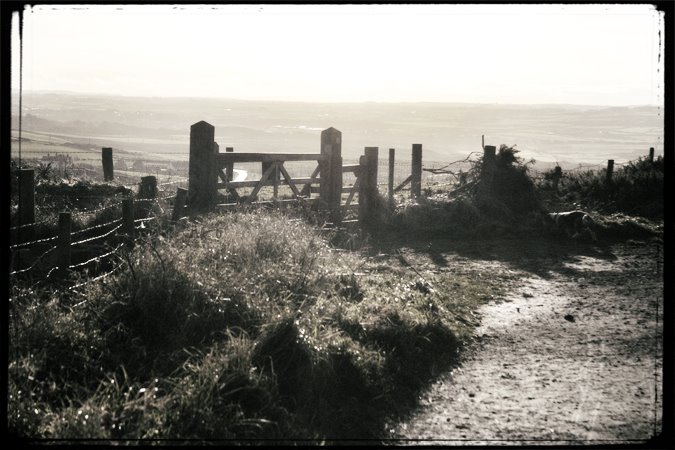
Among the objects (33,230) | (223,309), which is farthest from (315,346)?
(33,230)

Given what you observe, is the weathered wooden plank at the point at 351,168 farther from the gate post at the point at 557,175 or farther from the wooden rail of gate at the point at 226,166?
the gate post at the point at 557,175

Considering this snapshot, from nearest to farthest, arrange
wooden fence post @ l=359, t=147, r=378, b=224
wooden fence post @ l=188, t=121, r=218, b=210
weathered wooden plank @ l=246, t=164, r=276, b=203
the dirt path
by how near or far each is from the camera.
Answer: the dirt path
wooden fence post @ l=188, t=121, r=218, b=210
weathered wooden plank @ l=246, t=164, r=276, b=203
wooden fence post @ l=359, t=147, r=378, b=224

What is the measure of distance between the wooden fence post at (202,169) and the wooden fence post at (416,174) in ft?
22.0

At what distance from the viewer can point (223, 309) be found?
6465 mm

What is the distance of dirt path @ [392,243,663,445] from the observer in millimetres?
5508

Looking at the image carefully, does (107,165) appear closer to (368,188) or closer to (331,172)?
(331,172)

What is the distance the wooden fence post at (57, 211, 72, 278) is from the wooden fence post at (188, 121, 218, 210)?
198 inches

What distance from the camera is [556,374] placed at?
22.1ft

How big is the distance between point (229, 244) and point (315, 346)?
8.55 feet

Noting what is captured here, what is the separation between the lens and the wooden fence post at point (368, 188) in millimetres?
15070

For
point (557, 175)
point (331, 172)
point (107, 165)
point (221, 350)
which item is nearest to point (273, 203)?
point (331, 172)

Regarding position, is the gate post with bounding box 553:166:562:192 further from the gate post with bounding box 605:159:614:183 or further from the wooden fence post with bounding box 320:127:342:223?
the wooden fence post with bounding box 320:127:342:223

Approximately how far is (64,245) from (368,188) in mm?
8656

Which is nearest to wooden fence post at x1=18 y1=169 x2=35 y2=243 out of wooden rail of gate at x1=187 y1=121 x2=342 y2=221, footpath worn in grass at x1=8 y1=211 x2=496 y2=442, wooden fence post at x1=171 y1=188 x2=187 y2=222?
wooden rail of gate at x1=187 y1=121 x2=342 y2=221
